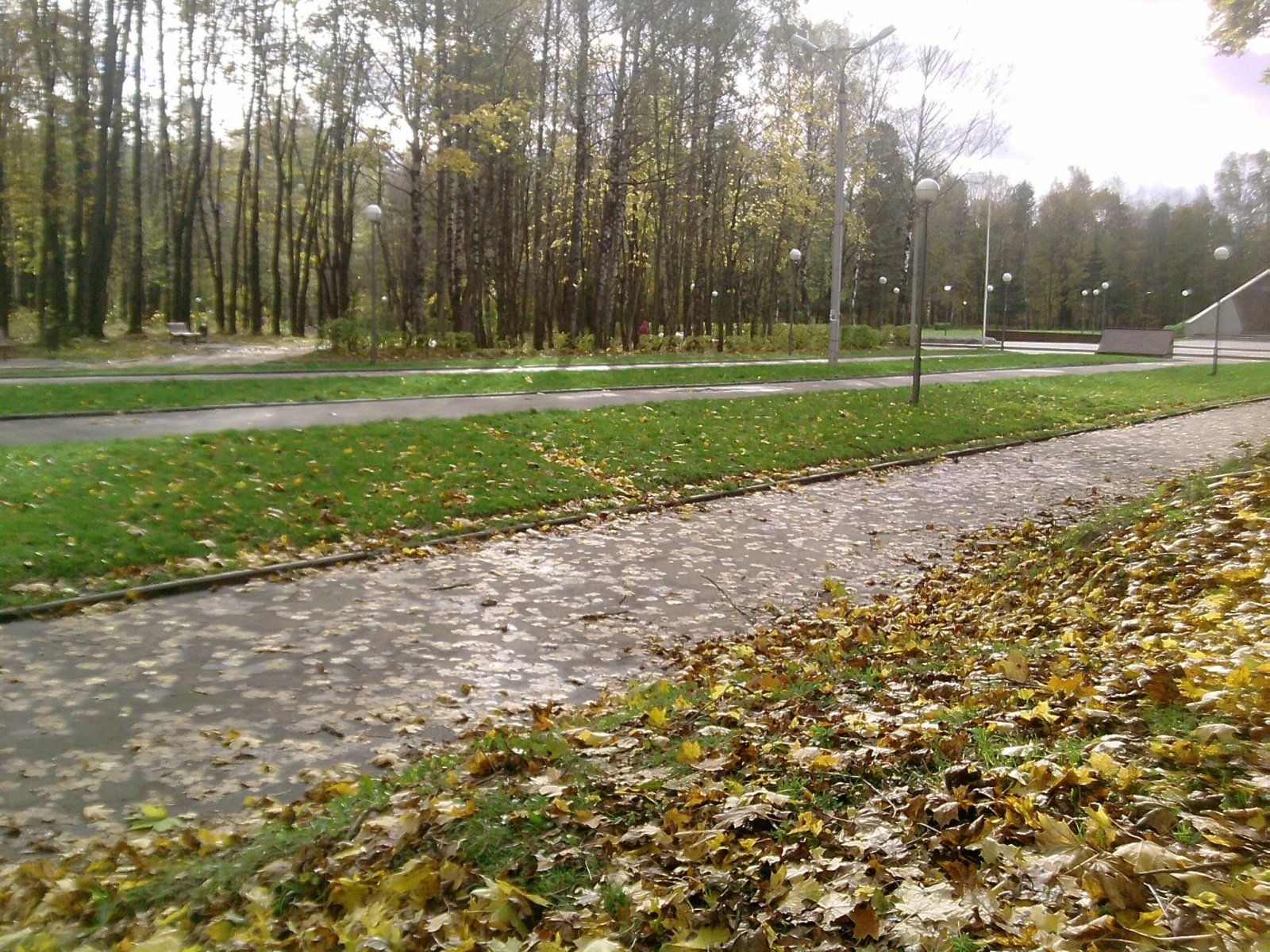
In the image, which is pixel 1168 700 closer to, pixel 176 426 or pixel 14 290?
pixel 176 426

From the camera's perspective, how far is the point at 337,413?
579 inches

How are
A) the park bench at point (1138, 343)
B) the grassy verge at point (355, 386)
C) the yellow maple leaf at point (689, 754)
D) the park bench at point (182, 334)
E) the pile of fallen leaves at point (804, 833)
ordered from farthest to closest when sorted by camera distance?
the park bench at point (1138, 343) < the park bench at point (182, 334) < the grassy verge at point (355, 386) < the yellow maple leaf at point (689, 754) < the pile of fallen leaves at point (804, 833)

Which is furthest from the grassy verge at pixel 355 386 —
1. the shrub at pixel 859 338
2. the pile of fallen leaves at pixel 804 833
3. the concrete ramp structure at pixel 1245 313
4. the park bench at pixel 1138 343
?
the concrete ramp structure at pixel 1245 313

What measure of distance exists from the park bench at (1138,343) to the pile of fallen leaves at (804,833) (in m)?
44.5

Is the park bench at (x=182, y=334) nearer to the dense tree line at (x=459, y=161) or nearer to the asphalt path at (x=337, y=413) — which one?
the dense tree line at (x=459, y=161)

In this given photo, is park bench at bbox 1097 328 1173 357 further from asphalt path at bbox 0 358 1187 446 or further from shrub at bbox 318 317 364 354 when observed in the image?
shrub at bbox 318 317 364 354

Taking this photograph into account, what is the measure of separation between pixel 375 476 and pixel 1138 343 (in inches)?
1737

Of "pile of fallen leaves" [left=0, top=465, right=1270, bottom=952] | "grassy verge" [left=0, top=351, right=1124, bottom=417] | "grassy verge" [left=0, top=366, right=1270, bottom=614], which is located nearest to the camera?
"pile of fallen leaves" [left=0, top=465, right=1270, bottom=952]

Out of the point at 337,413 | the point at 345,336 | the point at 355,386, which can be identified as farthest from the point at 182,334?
the point at 337,413

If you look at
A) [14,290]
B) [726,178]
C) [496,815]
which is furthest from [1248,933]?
[14,290]

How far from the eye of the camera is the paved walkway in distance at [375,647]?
4.93m

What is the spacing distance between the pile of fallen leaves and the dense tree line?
80.2ft

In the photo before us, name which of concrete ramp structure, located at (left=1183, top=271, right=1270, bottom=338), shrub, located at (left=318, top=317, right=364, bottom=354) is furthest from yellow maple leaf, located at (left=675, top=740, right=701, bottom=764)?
concrete ramp structure, located at (left=1183, top=271, right=1270, bottom=338)

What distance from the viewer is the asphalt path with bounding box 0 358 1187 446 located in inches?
485
